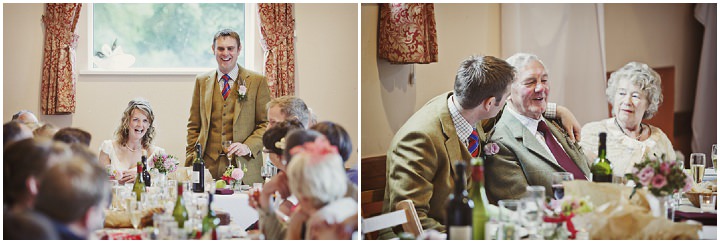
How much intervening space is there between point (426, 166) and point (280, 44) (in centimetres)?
72

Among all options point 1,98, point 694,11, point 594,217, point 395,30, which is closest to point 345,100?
point 395,30

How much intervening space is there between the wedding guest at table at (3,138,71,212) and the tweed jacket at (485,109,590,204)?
1.75 m

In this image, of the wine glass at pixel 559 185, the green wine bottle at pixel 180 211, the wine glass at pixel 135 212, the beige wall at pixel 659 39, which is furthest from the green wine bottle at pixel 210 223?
the beige wall at pixel 659 39

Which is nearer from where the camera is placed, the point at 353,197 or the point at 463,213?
the point at 463,213

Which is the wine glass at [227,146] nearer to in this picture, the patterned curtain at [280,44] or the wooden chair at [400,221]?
the patterned curtain at [280,44]

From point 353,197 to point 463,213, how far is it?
447 mm

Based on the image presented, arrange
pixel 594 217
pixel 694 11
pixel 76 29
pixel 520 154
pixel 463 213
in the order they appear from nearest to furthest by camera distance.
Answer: pixel 463 213 < pixel 594 217 < pixel 76 29 < pixel 520 154 < pixel 694 11

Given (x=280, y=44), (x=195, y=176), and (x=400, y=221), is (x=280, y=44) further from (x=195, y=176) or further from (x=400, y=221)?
(x=400, y=221)

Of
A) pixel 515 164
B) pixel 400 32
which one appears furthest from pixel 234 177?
pixel 515 164

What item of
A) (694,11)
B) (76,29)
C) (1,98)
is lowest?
(1,98)

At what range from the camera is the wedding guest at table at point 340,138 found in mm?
2943

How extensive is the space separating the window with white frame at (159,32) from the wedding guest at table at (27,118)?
29 cm

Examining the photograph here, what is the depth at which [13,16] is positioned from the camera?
297 centimetres

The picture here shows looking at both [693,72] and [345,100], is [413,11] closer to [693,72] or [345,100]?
[345,100]
